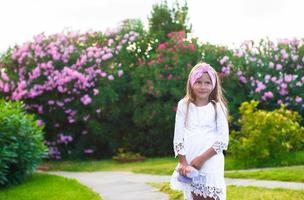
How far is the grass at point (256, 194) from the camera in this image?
6734 millimetres

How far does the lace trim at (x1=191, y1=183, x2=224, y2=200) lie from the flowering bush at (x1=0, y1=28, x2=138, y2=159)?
1008 centimetres

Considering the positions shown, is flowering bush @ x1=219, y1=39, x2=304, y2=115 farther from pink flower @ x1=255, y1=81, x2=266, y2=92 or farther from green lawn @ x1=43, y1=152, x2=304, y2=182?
Answer: green lawn @ x1=43, y1=152, x2=304, y2=182

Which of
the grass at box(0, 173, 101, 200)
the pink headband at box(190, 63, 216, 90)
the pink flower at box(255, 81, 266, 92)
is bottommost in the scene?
the grass at box(0, 173, 101, 200)

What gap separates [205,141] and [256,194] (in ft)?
8.86

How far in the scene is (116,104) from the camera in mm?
14953

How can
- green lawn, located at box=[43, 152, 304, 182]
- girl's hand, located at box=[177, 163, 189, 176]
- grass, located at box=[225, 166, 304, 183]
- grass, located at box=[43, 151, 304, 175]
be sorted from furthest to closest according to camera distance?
grass, located at box=[43, 151, 304, 175]
green lawn, located at box=[43, 152, 304, 182]
grass, located at box=[225, 166, 304, 183]
girl's hand, located at box=[177, 163, 189, 176]

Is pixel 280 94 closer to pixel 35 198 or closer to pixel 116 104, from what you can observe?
pixel 116 104

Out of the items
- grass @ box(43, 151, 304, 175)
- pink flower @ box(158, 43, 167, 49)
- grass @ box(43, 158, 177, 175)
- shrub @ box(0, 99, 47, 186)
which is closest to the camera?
shrub @ box(0, 99, 47, 186)

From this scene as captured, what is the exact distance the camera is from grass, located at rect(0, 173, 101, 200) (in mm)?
7941

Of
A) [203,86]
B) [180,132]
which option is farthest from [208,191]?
[203,86]

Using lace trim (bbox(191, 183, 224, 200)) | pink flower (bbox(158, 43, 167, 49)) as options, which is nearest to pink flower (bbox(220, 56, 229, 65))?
pink flower (bbox(158, 43, 167, 49))

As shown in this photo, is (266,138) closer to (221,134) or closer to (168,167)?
(168,167)

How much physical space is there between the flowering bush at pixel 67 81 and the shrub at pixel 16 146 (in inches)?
189

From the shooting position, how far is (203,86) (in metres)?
4.68
